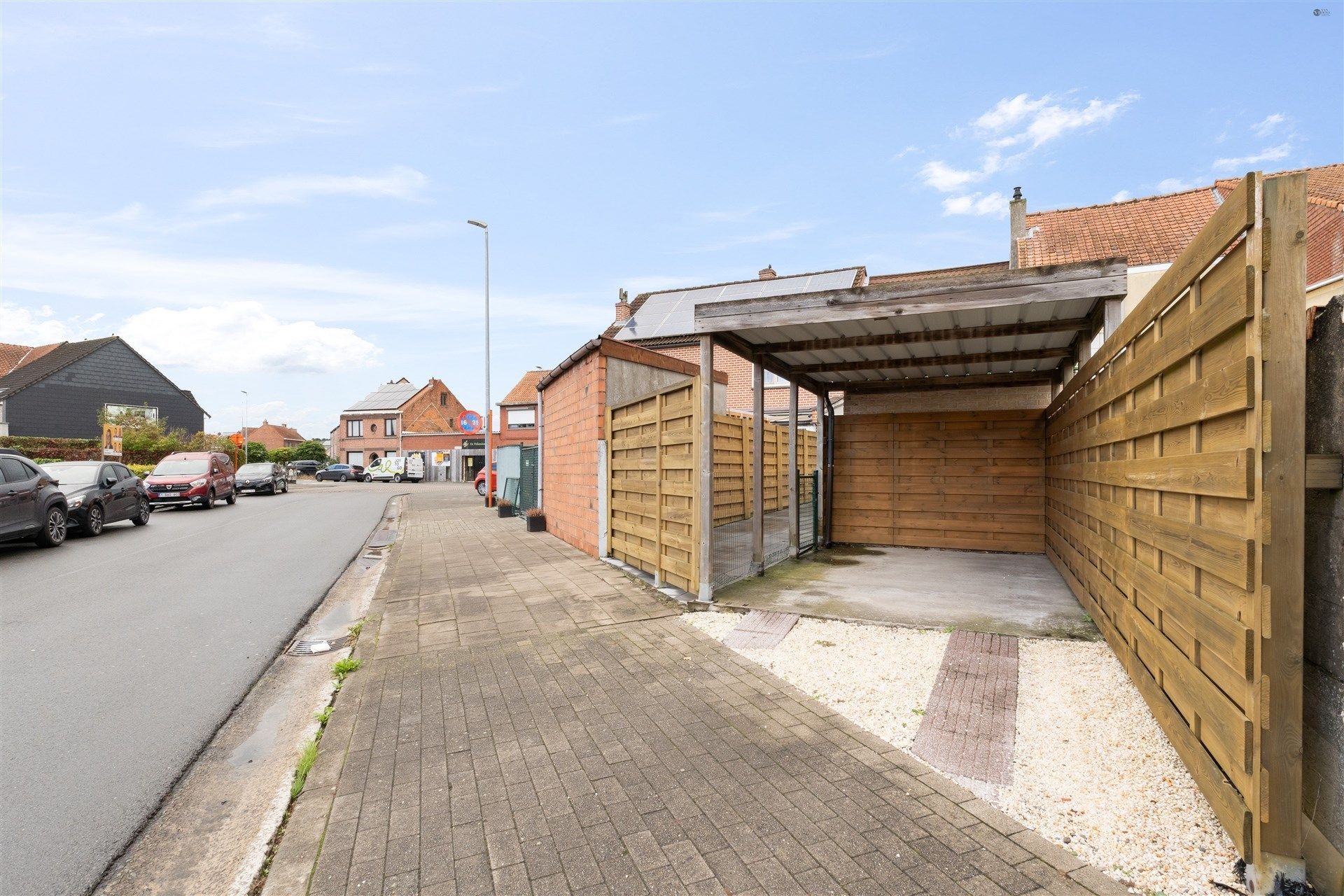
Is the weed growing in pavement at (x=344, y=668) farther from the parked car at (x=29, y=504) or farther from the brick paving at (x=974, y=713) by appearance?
the parked car at (x=29, y=504)

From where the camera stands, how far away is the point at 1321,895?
2.11m

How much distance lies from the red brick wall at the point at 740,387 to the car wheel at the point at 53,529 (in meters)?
14.5

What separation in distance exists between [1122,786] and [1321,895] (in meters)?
0.84

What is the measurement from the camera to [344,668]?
473 centimetres

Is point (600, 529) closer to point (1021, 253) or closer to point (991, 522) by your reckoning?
point (991, 522)

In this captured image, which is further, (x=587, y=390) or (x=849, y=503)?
(x=849, y=503)

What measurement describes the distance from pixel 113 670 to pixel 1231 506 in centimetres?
685

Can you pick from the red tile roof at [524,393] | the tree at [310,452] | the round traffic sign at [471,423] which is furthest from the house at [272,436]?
the round traffic sign at [471,423]

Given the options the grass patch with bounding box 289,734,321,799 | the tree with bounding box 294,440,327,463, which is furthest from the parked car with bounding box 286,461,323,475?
the grass patch with bounding box 289,734,321,799

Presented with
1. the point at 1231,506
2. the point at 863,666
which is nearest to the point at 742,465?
the point at 863,666

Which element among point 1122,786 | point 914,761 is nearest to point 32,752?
point 914,761

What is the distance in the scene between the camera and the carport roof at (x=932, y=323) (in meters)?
5.50

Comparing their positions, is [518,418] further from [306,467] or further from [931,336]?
[931,336]

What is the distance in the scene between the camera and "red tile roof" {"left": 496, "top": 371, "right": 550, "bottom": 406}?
144 ft
